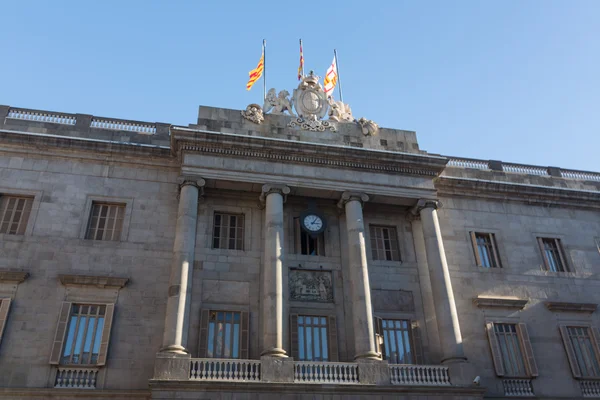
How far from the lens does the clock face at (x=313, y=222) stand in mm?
21547

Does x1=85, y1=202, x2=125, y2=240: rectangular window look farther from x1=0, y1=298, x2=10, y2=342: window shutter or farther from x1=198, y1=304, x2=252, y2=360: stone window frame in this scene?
x1=198, y1=304, x2=252, y2=360: stone window frame

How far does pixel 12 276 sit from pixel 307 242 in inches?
448

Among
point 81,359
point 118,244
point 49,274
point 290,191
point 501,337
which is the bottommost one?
point 81,359

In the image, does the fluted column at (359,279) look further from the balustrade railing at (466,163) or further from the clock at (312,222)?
the balustrade railing at (466,163)

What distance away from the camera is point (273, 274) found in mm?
19203

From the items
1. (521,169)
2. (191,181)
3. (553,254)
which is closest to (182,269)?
(191,181)

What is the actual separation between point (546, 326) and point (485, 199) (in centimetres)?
651

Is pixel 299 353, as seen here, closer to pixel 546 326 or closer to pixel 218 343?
pixel 218 343

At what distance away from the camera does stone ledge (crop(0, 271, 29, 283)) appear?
717 inches

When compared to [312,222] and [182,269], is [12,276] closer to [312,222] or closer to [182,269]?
[182,269]

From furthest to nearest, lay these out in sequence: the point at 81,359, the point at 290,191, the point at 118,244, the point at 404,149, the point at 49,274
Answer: the point at 404,149 < the point at 290,191 < the point at 118,244 < the point at 49,274 < the point at 81,359

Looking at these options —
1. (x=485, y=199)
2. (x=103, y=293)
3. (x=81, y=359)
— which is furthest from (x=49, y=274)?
(x=485, y=199)

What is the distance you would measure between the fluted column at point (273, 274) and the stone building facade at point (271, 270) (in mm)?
57

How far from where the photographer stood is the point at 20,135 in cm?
2088
